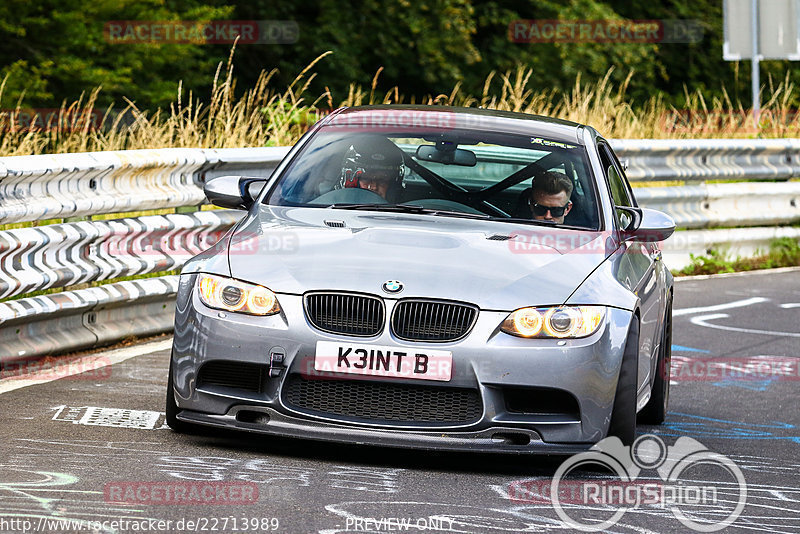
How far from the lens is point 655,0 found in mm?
44812

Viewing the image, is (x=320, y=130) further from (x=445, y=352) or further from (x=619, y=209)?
(x=445, y=352)

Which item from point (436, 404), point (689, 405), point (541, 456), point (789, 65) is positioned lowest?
point (789, 65)

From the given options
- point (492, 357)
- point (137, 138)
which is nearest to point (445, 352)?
point (492, 357)

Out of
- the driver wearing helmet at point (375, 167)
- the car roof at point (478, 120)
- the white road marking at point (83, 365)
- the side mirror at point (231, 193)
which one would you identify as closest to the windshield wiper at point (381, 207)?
the driver wearing helmet at point (375, 167)

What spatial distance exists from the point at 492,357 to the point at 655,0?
4028cm

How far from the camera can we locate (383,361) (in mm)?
6004

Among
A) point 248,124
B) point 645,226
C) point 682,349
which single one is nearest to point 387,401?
point 645,226

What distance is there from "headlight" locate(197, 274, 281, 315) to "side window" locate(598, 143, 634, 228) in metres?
2.16

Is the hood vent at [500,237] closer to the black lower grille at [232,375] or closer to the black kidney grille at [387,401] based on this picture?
the black kidney grille at [387,401]

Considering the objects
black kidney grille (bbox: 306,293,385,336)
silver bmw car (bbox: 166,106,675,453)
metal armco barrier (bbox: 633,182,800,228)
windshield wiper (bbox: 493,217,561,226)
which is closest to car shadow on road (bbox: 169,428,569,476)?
silver bmw car (bbox: 166,106,675,453)

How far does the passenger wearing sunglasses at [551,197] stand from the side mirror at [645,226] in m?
→ 0.33

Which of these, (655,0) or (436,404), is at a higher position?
(436,404)

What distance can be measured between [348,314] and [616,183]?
2583 mm

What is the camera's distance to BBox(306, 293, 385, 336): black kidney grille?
6.06 meters
